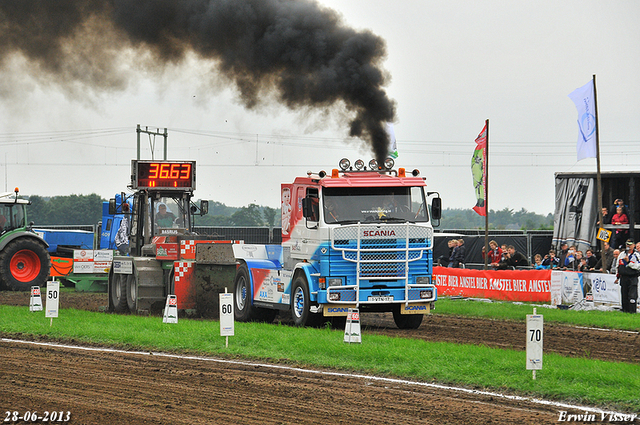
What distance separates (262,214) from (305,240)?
2471 inches

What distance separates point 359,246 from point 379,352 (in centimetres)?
360

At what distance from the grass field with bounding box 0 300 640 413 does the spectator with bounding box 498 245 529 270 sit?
639 centimetres

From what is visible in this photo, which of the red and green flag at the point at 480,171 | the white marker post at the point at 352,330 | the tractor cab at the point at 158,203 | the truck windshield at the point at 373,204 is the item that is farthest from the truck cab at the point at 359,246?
the red and green flag at the point at 480,171

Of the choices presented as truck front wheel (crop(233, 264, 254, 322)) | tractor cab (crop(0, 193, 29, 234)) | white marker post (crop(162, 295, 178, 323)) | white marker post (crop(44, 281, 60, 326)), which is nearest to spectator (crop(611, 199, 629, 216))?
truck front wheel (crop(233, 264, 254, 322))

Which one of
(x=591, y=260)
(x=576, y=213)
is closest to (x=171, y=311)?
(x=591, y=260)

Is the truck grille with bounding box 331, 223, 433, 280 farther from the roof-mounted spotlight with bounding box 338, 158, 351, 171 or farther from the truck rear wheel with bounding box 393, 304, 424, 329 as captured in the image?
the roof-mounted spotlight with bounding box 338, 158, 351, 171

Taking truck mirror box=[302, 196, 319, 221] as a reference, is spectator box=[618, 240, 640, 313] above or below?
below

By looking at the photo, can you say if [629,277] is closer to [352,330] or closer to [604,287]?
[604,287]

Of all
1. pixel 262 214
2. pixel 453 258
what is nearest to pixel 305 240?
pixel 453 258

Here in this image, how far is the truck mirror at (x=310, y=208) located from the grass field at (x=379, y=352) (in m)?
2.17

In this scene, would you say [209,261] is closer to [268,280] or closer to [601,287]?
[268,280]

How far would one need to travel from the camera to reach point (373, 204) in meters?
16.2

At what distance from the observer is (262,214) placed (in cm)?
7906

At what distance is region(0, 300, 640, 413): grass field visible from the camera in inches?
393
